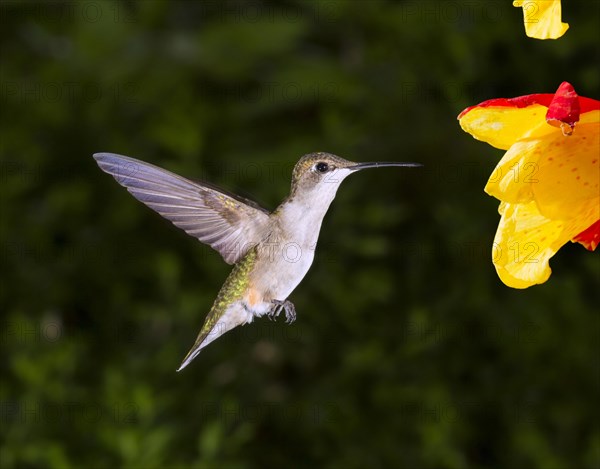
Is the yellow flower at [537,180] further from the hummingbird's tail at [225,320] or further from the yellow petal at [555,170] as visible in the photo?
the hummingbird's tail at [225,320]

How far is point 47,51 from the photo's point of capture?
8.66ft

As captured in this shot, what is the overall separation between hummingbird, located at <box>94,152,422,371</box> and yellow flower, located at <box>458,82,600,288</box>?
0.28 feet

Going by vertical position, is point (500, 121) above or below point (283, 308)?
above

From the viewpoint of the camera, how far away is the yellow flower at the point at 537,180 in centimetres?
89

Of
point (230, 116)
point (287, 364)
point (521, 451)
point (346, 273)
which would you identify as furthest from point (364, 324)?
point (230, 116)

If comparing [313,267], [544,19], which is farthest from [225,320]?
[313,267]

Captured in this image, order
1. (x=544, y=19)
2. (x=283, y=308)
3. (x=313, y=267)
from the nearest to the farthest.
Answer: (x=544, y=19)
(x=283, y=308)
(x=313, y=267)

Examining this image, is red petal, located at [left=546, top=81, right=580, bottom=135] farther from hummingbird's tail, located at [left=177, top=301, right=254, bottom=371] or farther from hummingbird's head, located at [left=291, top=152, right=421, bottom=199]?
hummingbird's tail, located at [left=177, top=301, right=254, bottom=371]

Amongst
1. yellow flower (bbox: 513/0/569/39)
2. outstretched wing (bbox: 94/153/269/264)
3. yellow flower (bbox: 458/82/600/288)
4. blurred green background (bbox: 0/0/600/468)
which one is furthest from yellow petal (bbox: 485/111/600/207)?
blurred green background (bbox: 0/0/600/468)

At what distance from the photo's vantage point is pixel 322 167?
3.11 ft

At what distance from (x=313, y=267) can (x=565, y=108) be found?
150 cm

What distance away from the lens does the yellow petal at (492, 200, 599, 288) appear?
903 millimetres

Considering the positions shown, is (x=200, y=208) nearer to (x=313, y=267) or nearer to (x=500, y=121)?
(x=500, y=121)

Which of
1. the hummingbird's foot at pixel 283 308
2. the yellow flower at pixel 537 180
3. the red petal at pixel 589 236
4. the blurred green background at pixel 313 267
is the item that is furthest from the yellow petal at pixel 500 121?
the blurred green background at pixel 313 267
